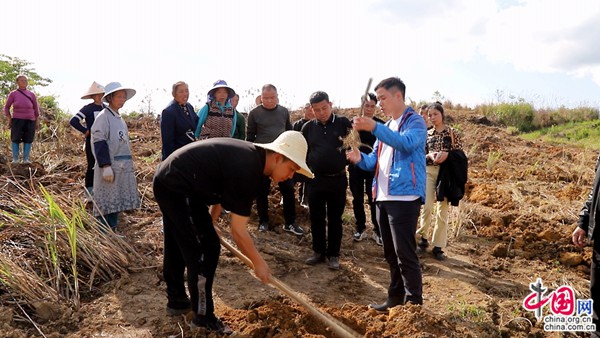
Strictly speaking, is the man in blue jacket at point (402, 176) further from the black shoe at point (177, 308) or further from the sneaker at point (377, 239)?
the sneaker at point (377, 239)

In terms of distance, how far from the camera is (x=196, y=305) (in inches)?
117

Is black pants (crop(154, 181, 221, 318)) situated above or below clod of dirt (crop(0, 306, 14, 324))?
above

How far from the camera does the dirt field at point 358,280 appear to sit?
123 inches

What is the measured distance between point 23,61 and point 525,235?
14765 mm

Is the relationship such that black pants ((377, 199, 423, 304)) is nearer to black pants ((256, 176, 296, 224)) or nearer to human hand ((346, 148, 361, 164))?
human hand ((346, 148, 361, 164))

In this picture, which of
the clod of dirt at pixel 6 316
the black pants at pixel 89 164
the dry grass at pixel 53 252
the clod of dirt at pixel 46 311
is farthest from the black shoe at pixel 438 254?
the clod of dirt at pixel 6 316

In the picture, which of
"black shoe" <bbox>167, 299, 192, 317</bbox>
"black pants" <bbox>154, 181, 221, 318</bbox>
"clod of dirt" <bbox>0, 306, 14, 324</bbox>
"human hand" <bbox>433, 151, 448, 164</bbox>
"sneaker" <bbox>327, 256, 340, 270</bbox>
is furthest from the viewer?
"human hand" <bbox>433, 151, 448, 164</bbox>

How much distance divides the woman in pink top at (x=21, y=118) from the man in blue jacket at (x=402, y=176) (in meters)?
6.32

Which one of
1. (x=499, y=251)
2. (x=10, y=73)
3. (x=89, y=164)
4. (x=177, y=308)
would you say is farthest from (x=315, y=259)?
(x=10, y=73)

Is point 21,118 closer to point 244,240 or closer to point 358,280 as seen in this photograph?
point 358,280

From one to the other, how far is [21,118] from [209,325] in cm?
606

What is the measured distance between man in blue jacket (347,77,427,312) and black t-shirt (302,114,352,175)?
3.39ft

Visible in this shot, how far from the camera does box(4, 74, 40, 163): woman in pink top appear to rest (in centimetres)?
723

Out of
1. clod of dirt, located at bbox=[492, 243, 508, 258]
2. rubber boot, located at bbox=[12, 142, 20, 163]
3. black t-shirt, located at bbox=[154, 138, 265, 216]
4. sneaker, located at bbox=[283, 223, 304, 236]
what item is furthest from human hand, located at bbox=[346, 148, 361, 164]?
rubber boot, located at bbox=[12, 142, 20, 163]
